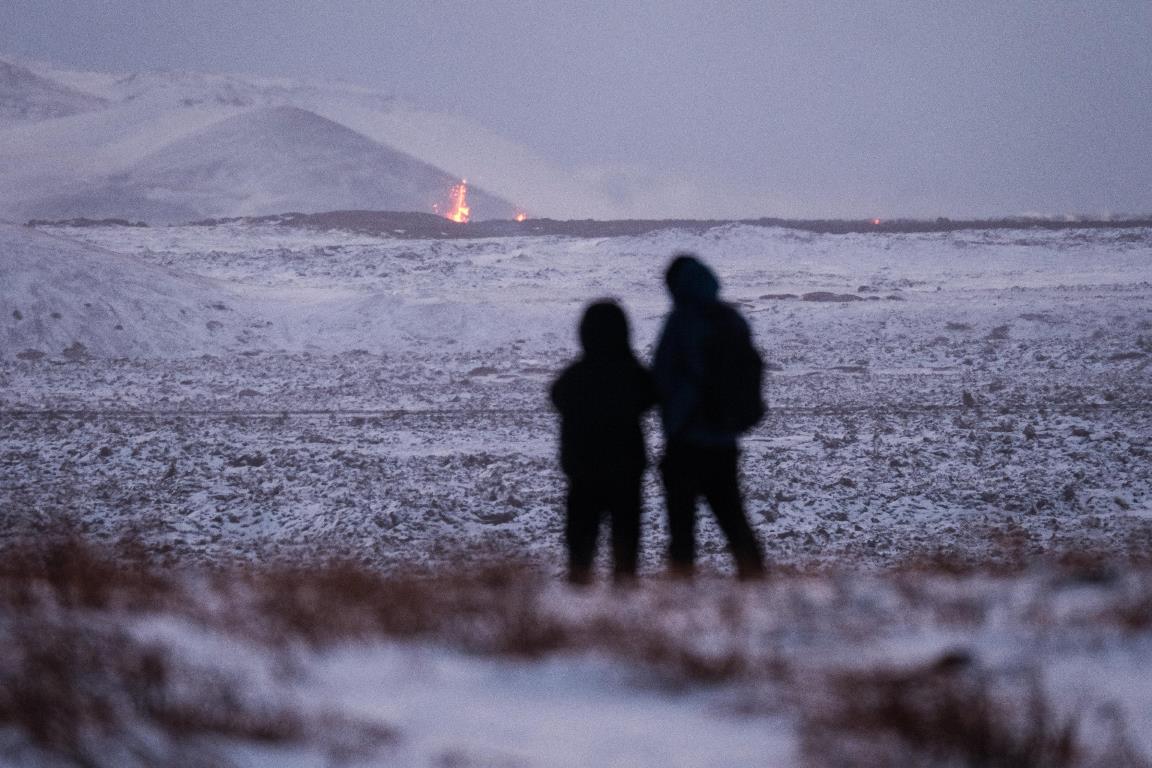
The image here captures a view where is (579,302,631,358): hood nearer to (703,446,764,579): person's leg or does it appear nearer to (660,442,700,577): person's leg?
(660,442,700,577): person's leg

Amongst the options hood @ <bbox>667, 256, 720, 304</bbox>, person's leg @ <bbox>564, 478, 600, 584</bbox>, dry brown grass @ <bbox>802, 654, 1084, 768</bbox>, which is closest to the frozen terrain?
person's leg @ <bbox>564, 478, 600, 584</bbox>

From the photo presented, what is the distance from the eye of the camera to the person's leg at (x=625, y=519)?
5.48 metres

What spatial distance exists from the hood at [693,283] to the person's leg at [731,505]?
0.75m

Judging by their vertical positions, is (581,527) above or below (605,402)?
below

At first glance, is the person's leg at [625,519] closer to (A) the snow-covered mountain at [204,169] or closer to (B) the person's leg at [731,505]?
(B) the person's leg at [731,505]

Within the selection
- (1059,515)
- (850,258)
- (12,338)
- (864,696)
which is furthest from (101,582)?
(850,258)

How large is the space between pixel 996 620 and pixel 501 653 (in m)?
1.78

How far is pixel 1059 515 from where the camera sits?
1072cm

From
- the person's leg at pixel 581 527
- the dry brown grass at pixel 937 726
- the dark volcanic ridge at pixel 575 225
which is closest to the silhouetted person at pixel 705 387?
the person's leg at pixel 581 527

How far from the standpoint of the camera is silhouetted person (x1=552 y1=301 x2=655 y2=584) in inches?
212

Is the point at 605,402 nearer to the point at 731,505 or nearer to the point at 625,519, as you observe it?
the point at 625,519

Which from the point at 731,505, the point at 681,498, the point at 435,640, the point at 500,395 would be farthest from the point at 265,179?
the point at 435,640

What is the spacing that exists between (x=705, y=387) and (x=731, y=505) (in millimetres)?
657

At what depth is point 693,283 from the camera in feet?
16.6
